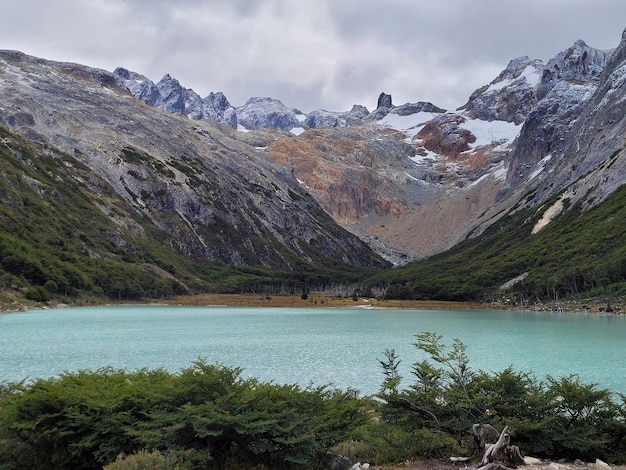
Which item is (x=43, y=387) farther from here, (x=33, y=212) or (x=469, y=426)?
(x=33, y=212)

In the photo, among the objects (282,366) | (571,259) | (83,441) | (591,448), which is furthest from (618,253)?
(83,441)

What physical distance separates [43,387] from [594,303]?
113m

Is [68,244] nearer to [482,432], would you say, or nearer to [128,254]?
[128,254]

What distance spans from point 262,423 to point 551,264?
141 metres

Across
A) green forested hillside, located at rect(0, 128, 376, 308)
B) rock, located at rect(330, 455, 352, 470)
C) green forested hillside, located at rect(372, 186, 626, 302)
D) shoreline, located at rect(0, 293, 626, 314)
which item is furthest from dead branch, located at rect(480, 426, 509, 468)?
green forested hillside, located at rect(372, 186, 626, 302)

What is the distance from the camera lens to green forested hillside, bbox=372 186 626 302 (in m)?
121

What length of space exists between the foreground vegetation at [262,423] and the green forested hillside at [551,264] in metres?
105

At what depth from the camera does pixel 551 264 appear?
13962 centimetres

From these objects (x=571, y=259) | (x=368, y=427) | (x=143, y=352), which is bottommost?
(x=143, y=352)

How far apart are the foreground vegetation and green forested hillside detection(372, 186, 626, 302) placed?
4131 inches

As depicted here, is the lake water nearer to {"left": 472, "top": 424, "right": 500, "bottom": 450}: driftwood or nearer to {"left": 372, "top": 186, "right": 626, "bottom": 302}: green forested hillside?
{"left": 472, "top": 424, "right": 500, "bottom": 450}: driftwood

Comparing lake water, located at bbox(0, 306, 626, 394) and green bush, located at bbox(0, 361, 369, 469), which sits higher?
green bush, located at bbox(0, 361, 369, 469)

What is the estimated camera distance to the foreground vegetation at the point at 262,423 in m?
13.6

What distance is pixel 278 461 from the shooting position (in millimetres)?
13859
